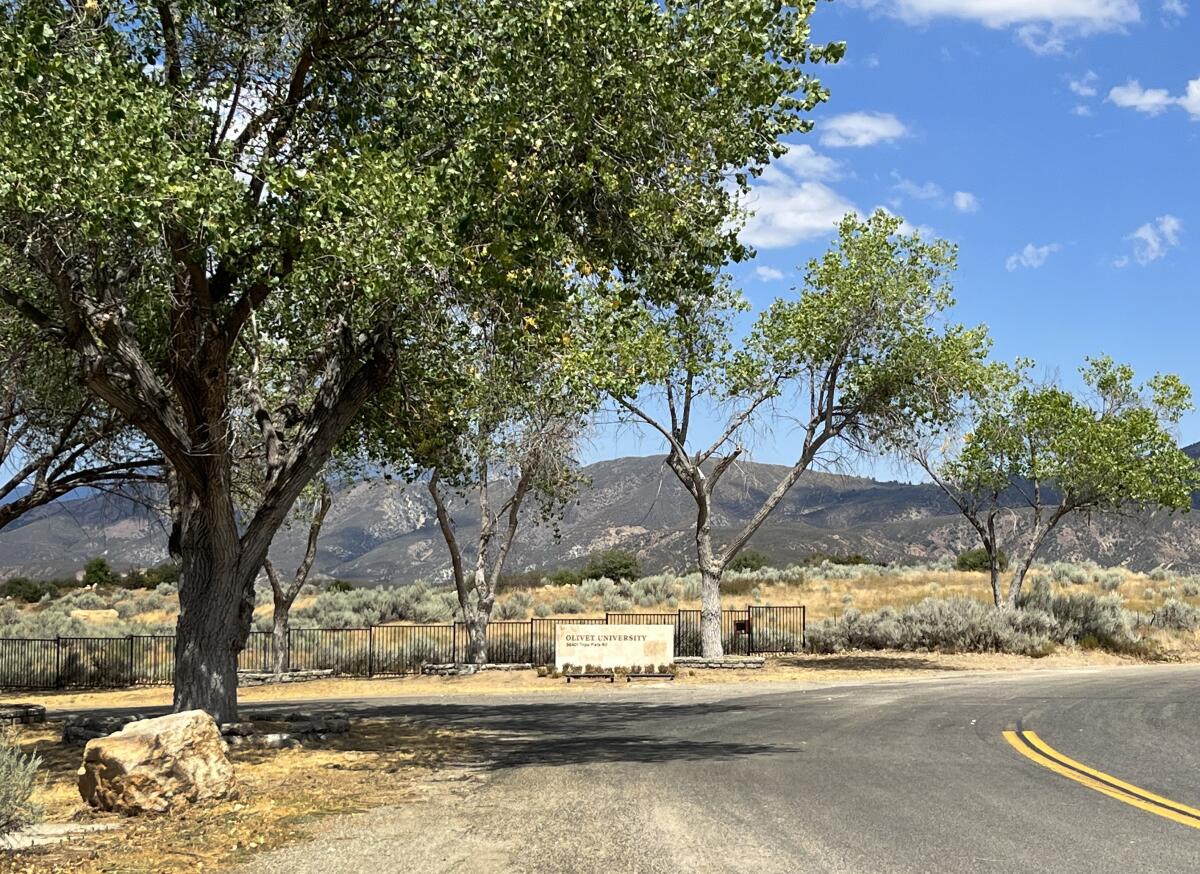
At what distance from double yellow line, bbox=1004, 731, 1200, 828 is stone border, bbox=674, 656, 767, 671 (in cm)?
1631

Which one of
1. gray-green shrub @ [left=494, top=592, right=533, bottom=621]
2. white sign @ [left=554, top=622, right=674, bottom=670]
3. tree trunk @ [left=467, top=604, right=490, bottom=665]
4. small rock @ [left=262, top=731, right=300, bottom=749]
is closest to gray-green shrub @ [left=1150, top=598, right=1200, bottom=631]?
white sign @ [left=554, top=622, right=674, bottom=670]

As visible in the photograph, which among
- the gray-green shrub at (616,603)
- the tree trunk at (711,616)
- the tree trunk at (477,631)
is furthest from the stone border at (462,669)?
the gray-green shrub at (616,603)

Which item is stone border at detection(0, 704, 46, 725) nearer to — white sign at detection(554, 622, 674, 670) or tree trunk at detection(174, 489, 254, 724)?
tree trunk at detection(174, 489, 254, 724)

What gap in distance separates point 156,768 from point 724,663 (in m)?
21.6

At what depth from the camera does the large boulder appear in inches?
376

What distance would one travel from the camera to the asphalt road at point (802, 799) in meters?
7.29

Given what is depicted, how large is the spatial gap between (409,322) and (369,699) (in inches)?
547

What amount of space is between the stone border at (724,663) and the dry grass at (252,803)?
14627mm

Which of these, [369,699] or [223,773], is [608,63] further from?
[369,699]

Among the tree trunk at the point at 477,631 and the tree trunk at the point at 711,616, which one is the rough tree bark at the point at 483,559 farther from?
the tree trunk at the point at 711,616

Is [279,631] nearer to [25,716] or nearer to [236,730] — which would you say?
[25,716]

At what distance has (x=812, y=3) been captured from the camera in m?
11.8

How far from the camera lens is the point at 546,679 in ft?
92.3

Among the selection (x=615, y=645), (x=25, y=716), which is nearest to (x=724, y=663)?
(x=615, y=645)
